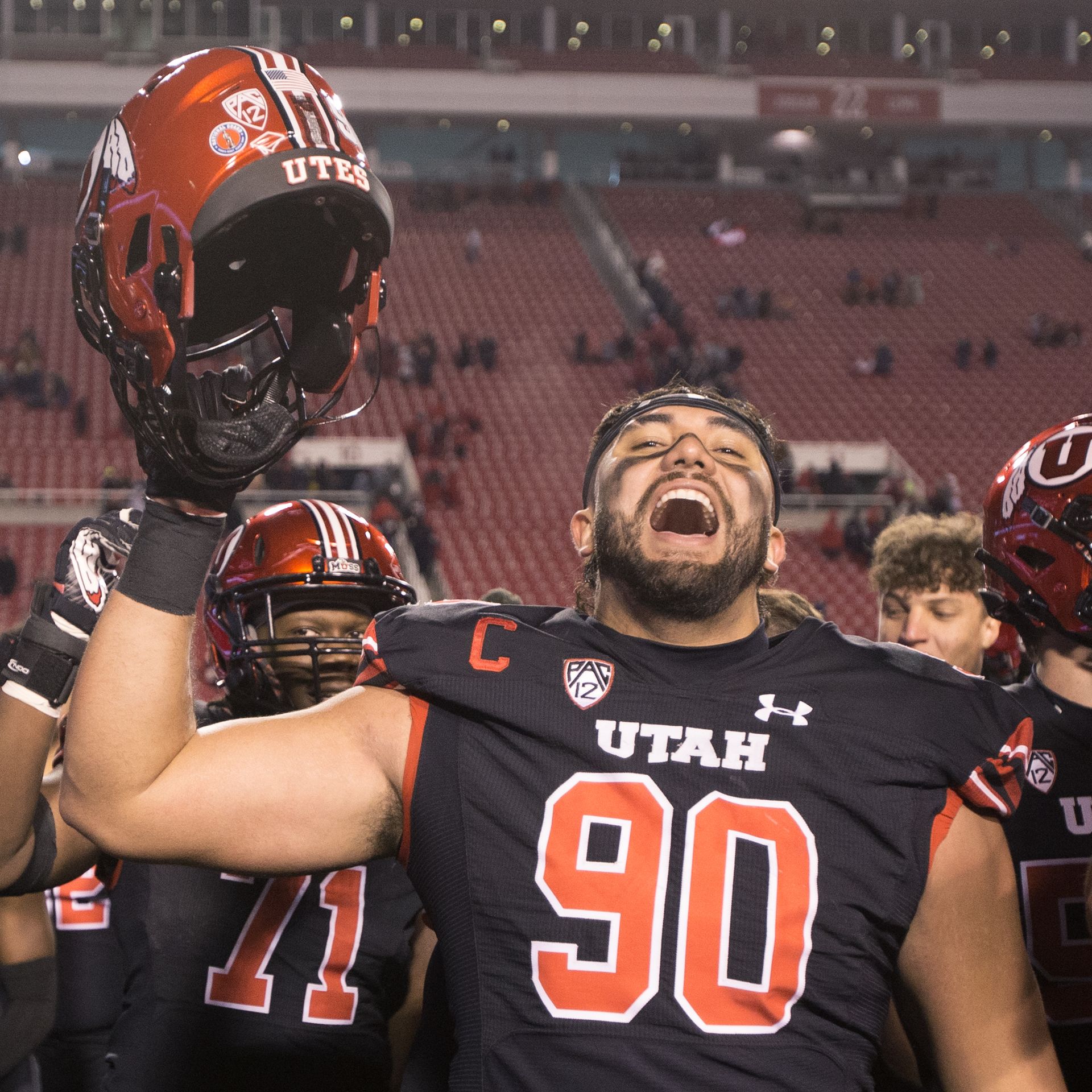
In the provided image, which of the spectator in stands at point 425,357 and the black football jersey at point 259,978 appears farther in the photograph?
the spectator in stands at point 425,357

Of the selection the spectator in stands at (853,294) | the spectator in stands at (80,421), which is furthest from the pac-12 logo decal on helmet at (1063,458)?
the spectator in stands at (853,294)

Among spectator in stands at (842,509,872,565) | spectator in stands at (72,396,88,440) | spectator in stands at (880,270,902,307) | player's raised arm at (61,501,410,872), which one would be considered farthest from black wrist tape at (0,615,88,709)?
spectator in stands at (880,270,902,307)

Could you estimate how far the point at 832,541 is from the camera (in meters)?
15.7

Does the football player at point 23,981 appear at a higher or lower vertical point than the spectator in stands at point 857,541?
higher

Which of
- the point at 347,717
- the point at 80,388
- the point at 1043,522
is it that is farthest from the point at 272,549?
the point at 80,388

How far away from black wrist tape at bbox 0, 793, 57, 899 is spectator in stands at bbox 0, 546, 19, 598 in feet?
38.0

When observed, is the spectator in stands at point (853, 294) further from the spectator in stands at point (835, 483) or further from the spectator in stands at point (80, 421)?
the spectator in stands at point (80, 421)

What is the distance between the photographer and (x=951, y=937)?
6.61 ft

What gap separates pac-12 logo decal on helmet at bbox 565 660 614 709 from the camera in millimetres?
2029

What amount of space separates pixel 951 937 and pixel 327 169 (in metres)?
1.40

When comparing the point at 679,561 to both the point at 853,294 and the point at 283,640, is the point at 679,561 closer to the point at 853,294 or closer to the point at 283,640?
the point at 283,640

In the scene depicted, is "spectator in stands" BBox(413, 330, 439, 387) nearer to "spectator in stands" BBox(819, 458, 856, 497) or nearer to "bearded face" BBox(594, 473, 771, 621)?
"spectator in stands" BBox(819, 458, 856, 497)

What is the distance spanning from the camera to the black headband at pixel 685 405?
234 cm

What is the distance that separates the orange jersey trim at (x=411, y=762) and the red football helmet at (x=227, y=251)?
45 centimetres
